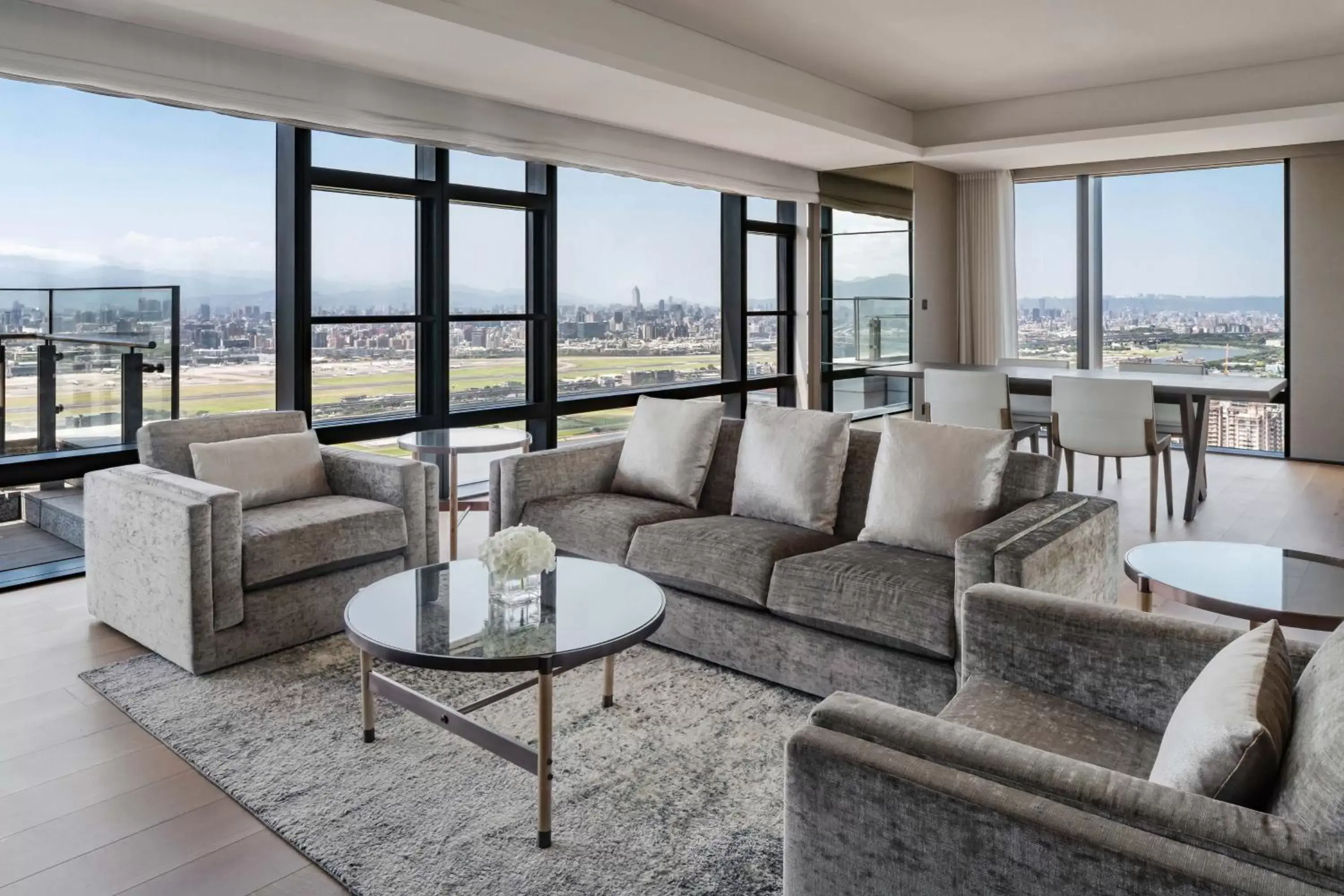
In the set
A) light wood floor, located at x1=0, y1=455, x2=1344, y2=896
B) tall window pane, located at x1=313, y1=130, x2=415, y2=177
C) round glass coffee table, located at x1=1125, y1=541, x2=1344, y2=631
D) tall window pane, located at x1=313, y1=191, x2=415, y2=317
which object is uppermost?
tall window pane, located at x1=313, y1=130, x2=415, y2=177

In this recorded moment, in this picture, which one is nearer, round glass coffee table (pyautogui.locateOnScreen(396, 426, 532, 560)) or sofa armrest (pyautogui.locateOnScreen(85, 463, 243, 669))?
sofa armrest (pyautogui.locateOnScreen(85, 463, 243, 669))

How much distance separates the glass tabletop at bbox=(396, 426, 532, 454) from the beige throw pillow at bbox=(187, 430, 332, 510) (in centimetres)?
Answer: 48

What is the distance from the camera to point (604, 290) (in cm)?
634

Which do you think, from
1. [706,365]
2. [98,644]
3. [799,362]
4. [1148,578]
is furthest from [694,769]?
[799,362]

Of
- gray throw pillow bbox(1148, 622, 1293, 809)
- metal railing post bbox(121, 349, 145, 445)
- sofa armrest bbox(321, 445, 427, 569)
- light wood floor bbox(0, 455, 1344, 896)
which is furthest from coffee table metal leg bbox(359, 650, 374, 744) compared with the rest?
metal railing post bbox(121, 349, 145, 445)

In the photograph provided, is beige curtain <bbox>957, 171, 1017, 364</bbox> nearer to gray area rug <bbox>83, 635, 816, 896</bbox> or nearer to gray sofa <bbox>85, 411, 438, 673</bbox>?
gray sofa <bbox>85, 411, 438, 673</bbox>

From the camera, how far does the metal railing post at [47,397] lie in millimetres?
4105

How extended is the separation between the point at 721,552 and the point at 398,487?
54.3 inches

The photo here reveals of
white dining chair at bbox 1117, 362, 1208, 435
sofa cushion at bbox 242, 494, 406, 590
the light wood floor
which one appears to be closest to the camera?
the light wood floor

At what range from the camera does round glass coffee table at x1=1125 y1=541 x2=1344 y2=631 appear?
2.32 m

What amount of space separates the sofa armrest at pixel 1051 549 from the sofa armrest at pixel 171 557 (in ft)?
7.44

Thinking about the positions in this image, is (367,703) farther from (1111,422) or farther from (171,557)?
(1111,422)

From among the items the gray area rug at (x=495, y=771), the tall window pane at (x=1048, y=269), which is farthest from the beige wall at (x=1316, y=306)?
the gray area rug at (x=495, y=771)

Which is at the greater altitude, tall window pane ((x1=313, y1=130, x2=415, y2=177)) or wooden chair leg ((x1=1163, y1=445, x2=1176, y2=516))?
tall window pane ((x1=313, y1=130, x2=415, y2=177))
